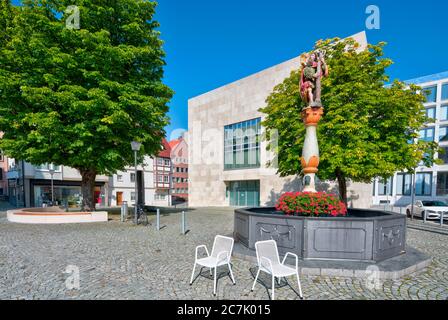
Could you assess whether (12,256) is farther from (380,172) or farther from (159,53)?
(380,172)

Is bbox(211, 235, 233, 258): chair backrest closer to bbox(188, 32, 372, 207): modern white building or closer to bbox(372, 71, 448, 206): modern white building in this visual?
bbox(188, 32, 372, 207): modern white building

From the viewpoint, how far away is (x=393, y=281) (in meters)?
4.86

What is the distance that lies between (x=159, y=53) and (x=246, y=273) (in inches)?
528

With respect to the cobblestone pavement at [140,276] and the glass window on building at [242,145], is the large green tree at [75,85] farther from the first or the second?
the glass window on building at [242,145]

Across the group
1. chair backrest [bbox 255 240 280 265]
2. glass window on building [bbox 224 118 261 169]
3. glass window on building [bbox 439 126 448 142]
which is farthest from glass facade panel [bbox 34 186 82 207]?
glass window on building [bbox 439 126 448 142]

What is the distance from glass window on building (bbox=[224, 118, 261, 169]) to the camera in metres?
27.2

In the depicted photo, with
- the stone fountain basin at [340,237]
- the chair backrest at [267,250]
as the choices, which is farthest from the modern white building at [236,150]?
the chair backrest at [267,250]

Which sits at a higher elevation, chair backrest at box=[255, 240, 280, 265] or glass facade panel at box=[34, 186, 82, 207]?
chair backrest at box=[255, 240, 280, 265]

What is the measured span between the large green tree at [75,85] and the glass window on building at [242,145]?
51.3 feet

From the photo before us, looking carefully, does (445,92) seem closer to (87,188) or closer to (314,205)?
(314,205)

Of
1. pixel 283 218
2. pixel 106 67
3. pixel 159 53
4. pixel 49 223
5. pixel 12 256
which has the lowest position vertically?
pixel 49 223

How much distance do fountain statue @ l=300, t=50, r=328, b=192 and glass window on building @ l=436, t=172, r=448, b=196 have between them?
38.7m
